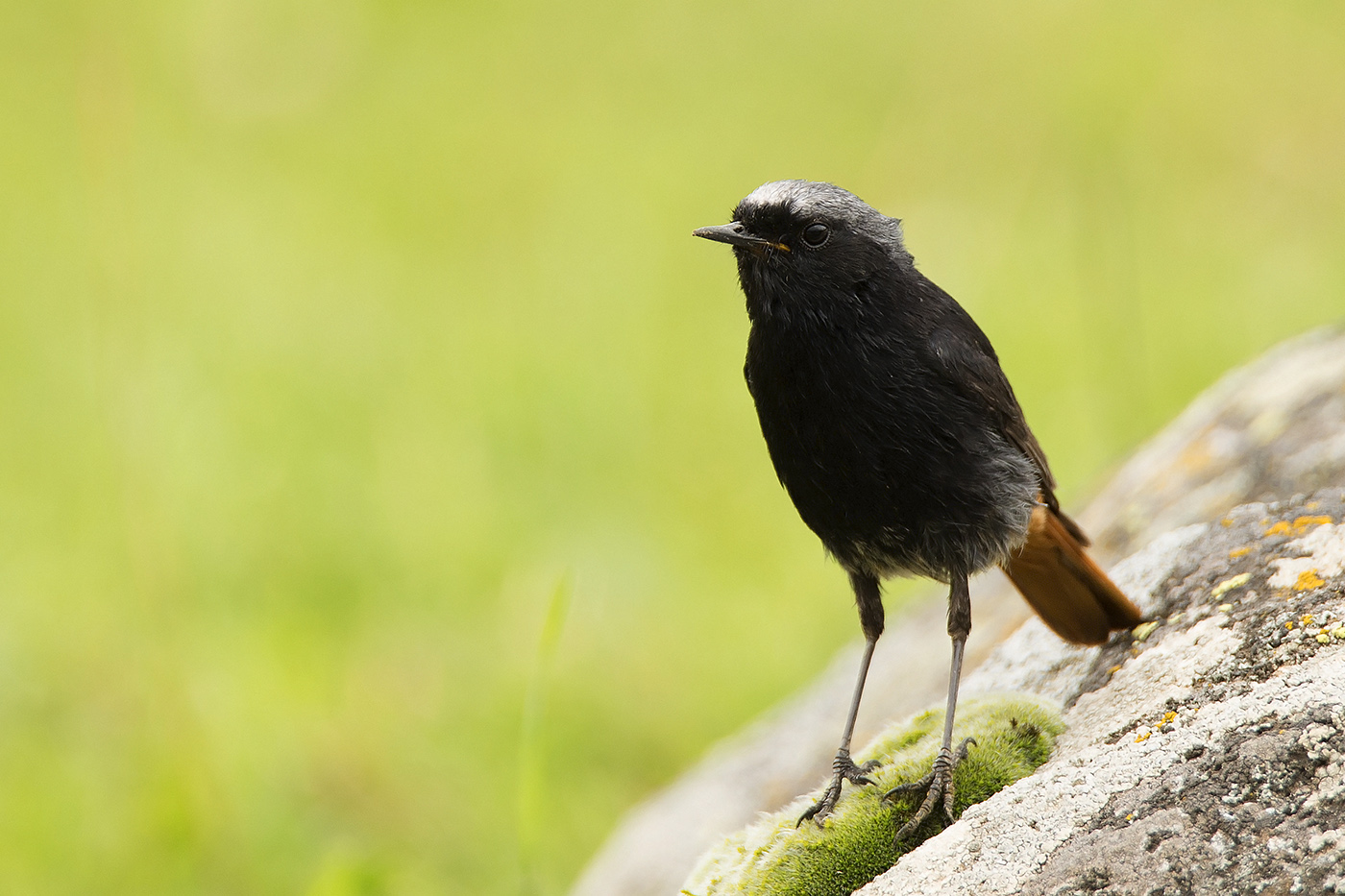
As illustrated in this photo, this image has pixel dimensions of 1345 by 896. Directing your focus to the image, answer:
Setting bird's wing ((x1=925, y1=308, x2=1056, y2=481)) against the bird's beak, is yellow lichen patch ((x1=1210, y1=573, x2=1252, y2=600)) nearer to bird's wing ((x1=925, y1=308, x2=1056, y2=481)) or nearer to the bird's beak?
bird's wing ((x1=925, y1=308, x2=1056, y2=481))

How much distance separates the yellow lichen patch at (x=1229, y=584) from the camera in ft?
9.89

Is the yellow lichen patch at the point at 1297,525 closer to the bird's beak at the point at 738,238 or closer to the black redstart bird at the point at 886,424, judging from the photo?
the black redstart bird at the point at 886,424

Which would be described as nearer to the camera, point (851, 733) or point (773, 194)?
point (851, 733)

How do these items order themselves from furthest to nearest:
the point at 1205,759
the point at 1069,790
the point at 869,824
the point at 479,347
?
the point at 479,347, the point at 869,824, the point at 1069,790, the point at 1205,759

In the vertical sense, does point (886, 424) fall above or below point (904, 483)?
above

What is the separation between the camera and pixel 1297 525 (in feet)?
10.2

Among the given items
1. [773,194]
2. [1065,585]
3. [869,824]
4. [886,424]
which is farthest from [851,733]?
[773,194]

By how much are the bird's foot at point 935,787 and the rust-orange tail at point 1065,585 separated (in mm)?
608

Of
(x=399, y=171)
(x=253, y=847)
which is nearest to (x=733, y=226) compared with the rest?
(x=253, y=847)

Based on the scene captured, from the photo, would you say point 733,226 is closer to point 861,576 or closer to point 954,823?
point 861,576

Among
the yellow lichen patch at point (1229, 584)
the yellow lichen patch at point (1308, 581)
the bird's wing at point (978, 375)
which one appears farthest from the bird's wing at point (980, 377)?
the yellow lichen patch at point (1308, 581)

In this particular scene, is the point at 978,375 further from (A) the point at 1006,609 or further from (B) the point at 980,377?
(A) the point at 1006,609

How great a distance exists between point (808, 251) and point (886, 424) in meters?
0.57

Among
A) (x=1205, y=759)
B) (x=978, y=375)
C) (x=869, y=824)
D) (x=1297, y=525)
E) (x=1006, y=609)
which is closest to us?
(x=1205, y=759)
